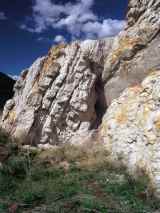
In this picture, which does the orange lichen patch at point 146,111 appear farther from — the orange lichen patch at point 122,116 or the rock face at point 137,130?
the orange lichen patch at point 122,116

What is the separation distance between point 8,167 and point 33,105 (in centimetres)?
343

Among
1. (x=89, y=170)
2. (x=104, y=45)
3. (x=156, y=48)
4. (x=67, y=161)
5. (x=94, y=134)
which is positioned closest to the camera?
(x=89, y=170)

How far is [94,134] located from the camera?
388 inches

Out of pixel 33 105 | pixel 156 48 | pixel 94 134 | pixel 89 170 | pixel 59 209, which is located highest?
pixel 156 48

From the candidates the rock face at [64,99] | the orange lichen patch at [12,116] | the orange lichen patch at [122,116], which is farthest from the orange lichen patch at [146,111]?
the orange lichen patch at [12,116]

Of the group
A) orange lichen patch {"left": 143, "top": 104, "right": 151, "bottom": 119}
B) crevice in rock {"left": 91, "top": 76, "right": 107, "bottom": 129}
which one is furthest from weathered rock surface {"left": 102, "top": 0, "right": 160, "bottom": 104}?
orange lichen patch {"left": 143, "top": 104, "right": 151, "bottom": 119}

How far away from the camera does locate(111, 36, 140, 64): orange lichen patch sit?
31.5 feet

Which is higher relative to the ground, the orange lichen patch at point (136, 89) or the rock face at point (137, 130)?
the orange lichen patch at point (136, 89)

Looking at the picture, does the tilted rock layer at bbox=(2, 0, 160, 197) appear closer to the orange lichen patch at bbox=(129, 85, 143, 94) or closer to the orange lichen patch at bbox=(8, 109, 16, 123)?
the orange lichen patch at bbox=(8, 109, 16, 123)

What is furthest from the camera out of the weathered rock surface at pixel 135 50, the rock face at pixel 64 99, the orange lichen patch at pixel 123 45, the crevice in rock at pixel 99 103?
the crevice in rock at pixel 99 103

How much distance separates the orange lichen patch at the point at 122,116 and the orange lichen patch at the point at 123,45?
2570 millimetres

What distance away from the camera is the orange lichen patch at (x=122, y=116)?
7650mm

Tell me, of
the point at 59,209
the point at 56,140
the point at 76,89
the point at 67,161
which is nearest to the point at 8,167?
the point at 67,161

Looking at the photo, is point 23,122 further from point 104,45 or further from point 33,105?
point 104,45
